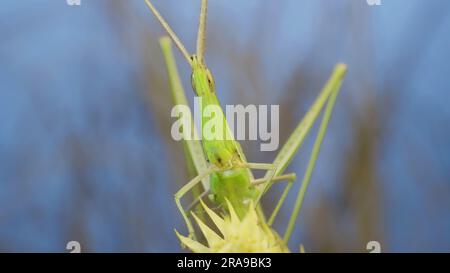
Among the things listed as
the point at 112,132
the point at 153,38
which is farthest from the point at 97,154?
the point at 153,38

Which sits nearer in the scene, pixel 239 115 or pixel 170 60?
pixel 170 60

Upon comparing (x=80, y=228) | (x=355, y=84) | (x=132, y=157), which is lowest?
(x=80, y=228)

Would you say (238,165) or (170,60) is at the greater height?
(170,60)

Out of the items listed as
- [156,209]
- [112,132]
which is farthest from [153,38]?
[156,209]

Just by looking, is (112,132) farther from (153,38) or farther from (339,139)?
(339,139)

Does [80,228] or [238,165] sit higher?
[238,165]
